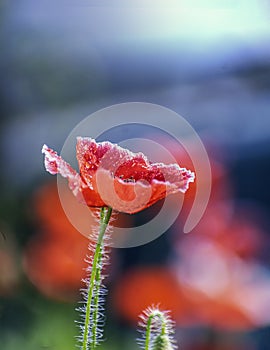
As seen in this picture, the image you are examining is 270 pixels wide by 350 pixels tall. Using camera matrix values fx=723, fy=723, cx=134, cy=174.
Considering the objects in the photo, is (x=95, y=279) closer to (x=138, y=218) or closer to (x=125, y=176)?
(x=125, y=176)

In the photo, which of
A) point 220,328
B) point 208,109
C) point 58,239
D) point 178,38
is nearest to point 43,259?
point 58,239

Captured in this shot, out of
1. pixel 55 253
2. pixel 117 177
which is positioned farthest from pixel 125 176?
pixel 55 253

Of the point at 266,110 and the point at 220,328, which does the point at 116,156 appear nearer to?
the point at 220,328

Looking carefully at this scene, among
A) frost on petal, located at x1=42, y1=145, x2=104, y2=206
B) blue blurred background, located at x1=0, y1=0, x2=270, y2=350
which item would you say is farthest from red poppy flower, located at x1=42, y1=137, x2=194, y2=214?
blue blurred background, located at x1=0, y1=0, x2=270, y2=350

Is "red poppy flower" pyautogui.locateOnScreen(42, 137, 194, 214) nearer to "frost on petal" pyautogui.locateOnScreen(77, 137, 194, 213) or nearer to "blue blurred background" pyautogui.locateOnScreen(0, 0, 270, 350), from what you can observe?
"frost on petal" pyautogui.locateOnScreen(77, 137, 194, 213)

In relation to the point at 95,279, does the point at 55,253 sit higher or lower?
higher

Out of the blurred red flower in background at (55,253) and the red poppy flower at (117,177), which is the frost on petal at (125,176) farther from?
the blurred red flower in background at (55,253)
